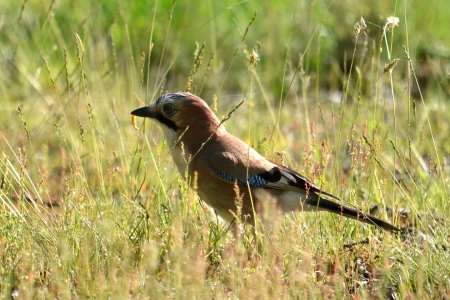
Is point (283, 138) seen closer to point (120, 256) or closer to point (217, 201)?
point (217, 201)

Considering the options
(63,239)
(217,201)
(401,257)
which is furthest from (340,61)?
(63,239)

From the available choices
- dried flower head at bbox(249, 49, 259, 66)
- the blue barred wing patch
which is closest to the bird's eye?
the blue barred wing patch

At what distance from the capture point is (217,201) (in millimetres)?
4582

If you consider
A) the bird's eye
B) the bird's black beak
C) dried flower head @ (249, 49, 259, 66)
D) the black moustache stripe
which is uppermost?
dried flower head @ (249, 49, 259, 66)

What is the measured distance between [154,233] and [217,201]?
2.20 feet

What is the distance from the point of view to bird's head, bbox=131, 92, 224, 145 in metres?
4.78

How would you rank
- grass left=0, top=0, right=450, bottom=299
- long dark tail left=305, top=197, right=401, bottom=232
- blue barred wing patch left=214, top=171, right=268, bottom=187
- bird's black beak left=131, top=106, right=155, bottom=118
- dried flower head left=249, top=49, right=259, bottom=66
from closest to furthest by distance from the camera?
grass left=0, top=0, right=450, bottom=299
dried flower head left=249, top=49, right=259, bottom=66
long dark tail left=305, top=197, right=401, bottom=232
blue barred wing patch left=214, top=171, right=268, bottom=187
bird's black beak left=131, top=106, right=155, bottom=118

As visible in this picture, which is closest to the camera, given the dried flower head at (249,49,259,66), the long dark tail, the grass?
the grass

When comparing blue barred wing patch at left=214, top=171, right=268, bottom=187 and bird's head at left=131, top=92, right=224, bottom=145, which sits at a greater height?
bird's head at left=131, top=92, right=224, bottom=145

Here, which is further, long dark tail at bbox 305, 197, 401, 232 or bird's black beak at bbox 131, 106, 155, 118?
bird's black beak at bbox 131, 106, 155, 118

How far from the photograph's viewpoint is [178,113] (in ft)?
15.8

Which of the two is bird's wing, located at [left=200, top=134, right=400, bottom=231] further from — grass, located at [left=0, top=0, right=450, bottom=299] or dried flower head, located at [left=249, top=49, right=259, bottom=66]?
dried flower head, located at [left=249, top=49, right=259, bottom=66]

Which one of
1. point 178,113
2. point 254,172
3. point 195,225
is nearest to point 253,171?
point 254,172

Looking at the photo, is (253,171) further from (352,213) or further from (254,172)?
(352,213)
